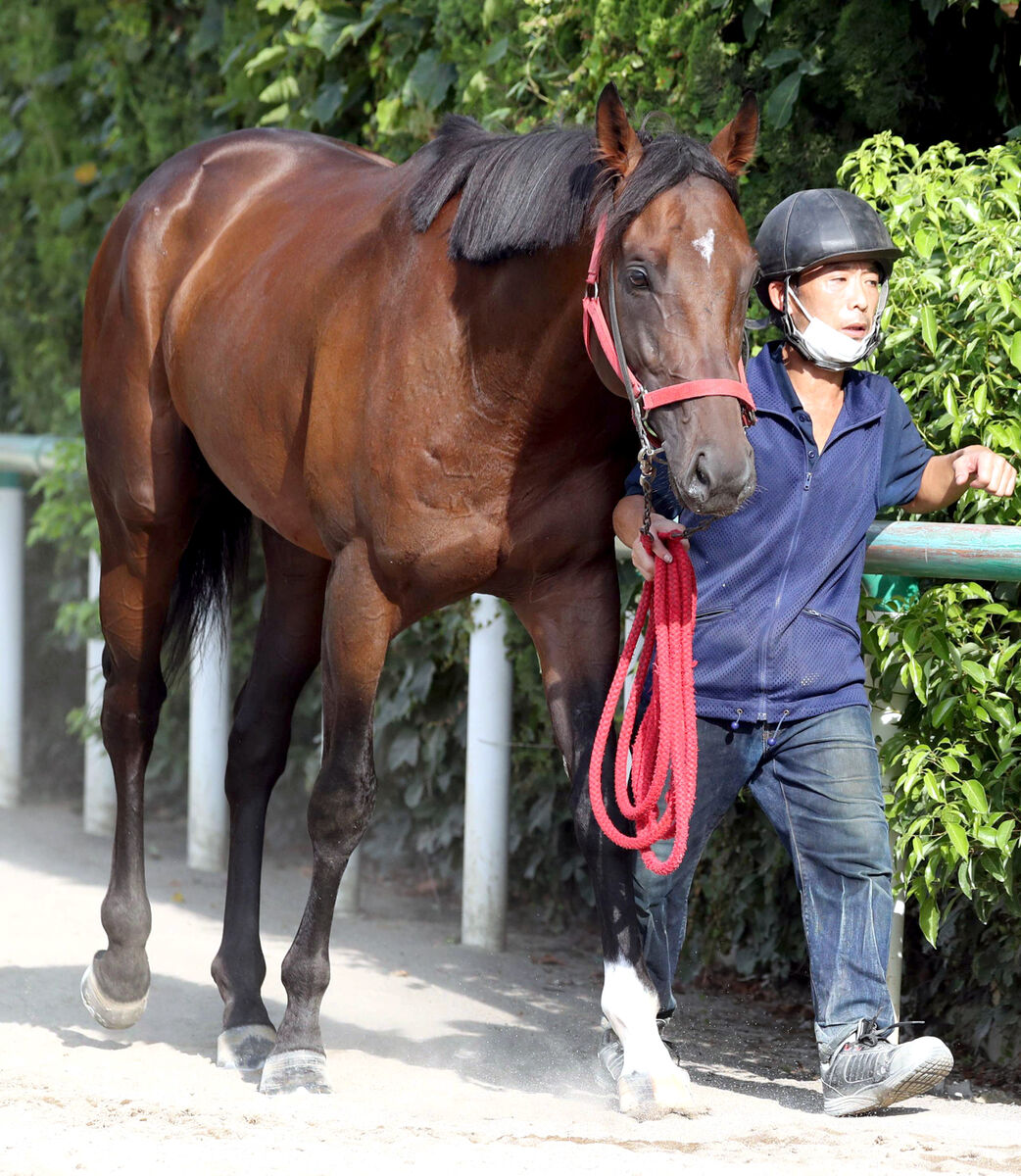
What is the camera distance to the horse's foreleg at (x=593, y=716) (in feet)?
10.2

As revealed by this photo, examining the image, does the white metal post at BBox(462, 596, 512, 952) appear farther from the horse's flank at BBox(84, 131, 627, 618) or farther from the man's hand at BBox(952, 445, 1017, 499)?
the man's hand at BBox(952, 445, 1017, 499)

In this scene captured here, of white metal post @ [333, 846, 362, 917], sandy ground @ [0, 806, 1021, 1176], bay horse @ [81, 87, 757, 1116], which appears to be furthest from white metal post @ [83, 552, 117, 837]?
bay horse @ [81, 87, 757, 1116]

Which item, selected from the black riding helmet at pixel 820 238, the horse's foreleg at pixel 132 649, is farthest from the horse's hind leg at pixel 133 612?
the black riding helmet at pixel 820 238

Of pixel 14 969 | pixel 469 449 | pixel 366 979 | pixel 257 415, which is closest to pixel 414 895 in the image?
pixel 366 979

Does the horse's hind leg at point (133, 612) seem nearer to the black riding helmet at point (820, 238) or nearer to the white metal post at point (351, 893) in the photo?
the white metal post at point (351, 893)

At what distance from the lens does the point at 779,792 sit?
3.12 metres

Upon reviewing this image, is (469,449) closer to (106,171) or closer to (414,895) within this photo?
(414,895)

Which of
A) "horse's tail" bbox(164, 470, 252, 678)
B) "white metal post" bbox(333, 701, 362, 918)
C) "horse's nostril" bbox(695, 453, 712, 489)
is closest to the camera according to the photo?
"horse's nostril" bbox(695, 453, 712, 489)

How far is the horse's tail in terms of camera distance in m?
4.37

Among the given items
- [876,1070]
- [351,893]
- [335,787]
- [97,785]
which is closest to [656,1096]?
[876,1070]

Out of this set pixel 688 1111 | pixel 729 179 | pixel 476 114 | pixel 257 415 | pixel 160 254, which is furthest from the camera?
pixel 476 114

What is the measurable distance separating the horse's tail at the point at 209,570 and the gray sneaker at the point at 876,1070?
2147mm

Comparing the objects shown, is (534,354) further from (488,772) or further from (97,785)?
(97,785)

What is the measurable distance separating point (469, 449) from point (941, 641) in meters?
0.97
